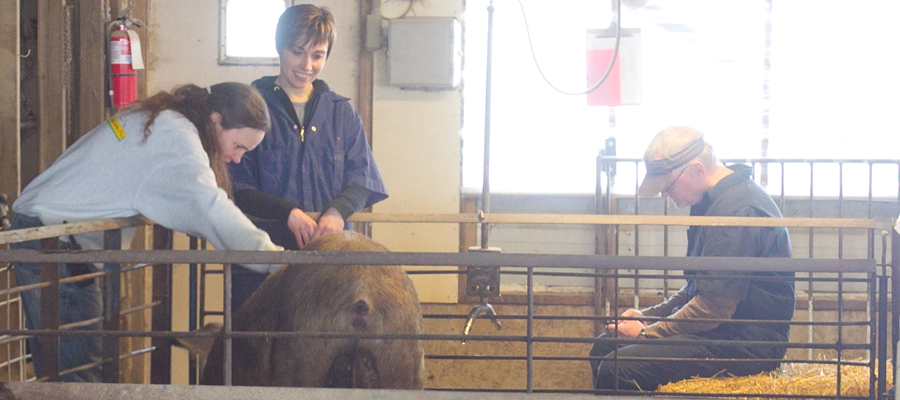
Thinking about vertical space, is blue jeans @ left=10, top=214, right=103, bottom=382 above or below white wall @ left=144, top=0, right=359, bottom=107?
below

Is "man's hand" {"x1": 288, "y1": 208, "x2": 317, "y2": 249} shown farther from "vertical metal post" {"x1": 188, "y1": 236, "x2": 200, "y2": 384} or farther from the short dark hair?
the short dark hair

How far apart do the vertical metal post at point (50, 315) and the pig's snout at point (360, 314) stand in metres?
0.70

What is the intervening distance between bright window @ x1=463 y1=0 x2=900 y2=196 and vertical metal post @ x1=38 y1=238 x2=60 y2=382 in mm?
2720

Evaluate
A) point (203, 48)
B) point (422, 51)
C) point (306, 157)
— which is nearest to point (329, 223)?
point (306, 157)

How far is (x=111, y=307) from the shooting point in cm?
210

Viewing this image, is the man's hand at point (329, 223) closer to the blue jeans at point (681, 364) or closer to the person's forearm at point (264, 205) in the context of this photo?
the person's forearm at point (264, 205)

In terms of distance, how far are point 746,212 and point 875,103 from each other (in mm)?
2386

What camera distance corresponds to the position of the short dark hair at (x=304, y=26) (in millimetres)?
2484

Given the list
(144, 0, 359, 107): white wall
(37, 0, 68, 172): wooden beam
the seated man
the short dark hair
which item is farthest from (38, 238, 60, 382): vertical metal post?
(144, 0, 359, 107): white wall

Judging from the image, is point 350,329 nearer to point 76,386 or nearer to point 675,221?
point 76,386

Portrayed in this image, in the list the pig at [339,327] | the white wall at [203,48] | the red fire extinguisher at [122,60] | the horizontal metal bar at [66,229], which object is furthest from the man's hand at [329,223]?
the red fire extinguisher at [122,60]

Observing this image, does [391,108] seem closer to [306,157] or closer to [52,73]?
[52,73]

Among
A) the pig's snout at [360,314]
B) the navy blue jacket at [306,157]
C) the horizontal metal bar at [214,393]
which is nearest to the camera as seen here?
the horizontal metal bar at [214,393]

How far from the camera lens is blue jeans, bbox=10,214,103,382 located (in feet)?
7.04
